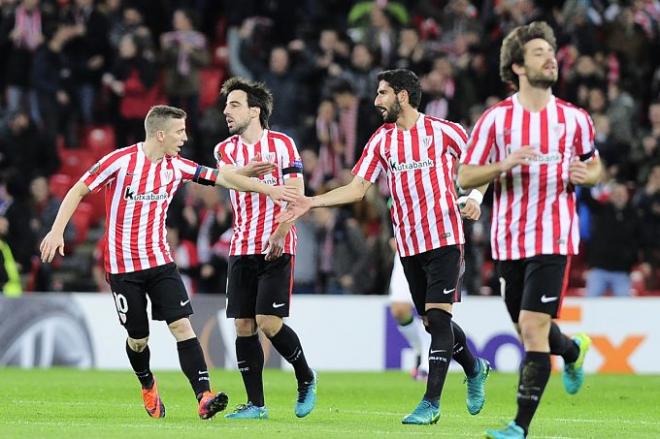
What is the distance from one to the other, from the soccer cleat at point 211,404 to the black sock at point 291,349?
78 cm

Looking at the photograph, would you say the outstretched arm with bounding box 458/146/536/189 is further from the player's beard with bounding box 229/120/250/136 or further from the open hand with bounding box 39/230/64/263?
the open hand with bounding box 39/230/64/263

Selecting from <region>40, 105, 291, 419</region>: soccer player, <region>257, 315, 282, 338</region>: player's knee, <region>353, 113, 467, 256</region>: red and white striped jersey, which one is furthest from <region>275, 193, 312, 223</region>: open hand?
<region>257, 315, 282, 338</region>: player's knee

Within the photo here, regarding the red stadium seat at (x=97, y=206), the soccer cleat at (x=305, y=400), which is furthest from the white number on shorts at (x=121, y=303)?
the red stadium seat at (x=97, y=206)

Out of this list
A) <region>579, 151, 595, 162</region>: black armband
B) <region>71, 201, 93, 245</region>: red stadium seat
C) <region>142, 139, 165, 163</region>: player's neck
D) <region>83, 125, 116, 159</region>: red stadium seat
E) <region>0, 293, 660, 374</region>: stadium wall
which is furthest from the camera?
<region>83, 125, 116, 159</region>: red stadium seat

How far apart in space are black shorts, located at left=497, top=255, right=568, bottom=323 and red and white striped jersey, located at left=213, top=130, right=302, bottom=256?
240cm

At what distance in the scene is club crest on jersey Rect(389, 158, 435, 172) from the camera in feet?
35.2

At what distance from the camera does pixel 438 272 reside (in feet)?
34.8

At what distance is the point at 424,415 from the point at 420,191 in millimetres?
1676

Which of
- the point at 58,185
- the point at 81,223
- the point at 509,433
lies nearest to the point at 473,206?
the point at 509,433

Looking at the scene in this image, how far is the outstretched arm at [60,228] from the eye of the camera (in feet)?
33.0

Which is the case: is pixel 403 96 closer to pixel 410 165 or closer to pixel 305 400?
pixel 410 165

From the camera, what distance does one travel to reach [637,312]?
18422 millimetres

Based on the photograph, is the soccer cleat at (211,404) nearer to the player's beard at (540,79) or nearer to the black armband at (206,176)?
the black armband at (206,176)

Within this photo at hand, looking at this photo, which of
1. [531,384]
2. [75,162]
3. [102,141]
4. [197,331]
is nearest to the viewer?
[531,384]
